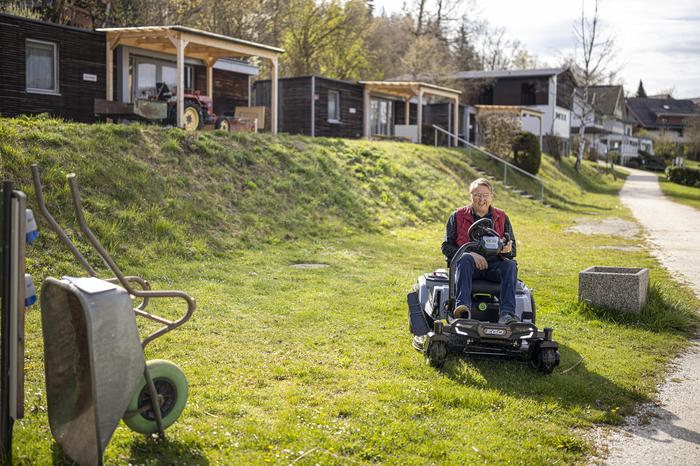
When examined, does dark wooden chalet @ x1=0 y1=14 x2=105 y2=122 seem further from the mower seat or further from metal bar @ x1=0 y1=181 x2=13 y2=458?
metal bar @ x1=0 y1=181 x2=13 y2=458

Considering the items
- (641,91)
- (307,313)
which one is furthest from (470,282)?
(641,91)

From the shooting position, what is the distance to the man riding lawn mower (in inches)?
222

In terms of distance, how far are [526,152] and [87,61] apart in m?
20.4

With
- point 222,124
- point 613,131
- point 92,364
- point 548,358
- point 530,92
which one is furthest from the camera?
point 613,131

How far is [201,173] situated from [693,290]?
9580mm

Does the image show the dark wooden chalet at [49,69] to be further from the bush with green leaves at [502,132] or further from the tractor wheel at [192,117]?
the bush with green leaves at [502,132]

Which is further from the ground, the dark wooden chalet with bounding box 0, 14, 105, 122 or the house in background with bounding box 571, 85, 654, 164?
the house in background with bounding box 571, 85, 654, 164

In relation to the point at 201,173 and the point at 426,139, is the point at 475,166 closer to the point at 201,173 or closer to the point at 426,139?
the point at 426,139

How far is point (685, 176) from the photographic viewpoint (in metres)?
45.7

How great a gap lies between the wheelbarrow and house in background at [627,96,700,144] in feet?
347

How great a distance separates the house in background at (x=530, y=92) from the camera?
5125cm

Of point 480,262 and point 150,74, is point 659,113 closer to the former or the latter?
point 150,74

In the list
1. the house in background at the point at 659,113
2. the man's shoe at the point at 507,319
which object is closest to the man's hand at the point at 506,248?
the man's shoe at the point at 507,319

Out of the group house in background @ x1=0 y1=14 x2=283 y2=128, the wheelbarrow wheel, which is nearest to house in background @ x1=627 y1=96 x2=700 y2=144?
house in background @ x1=0 y1=14 x2=283 y2=128
